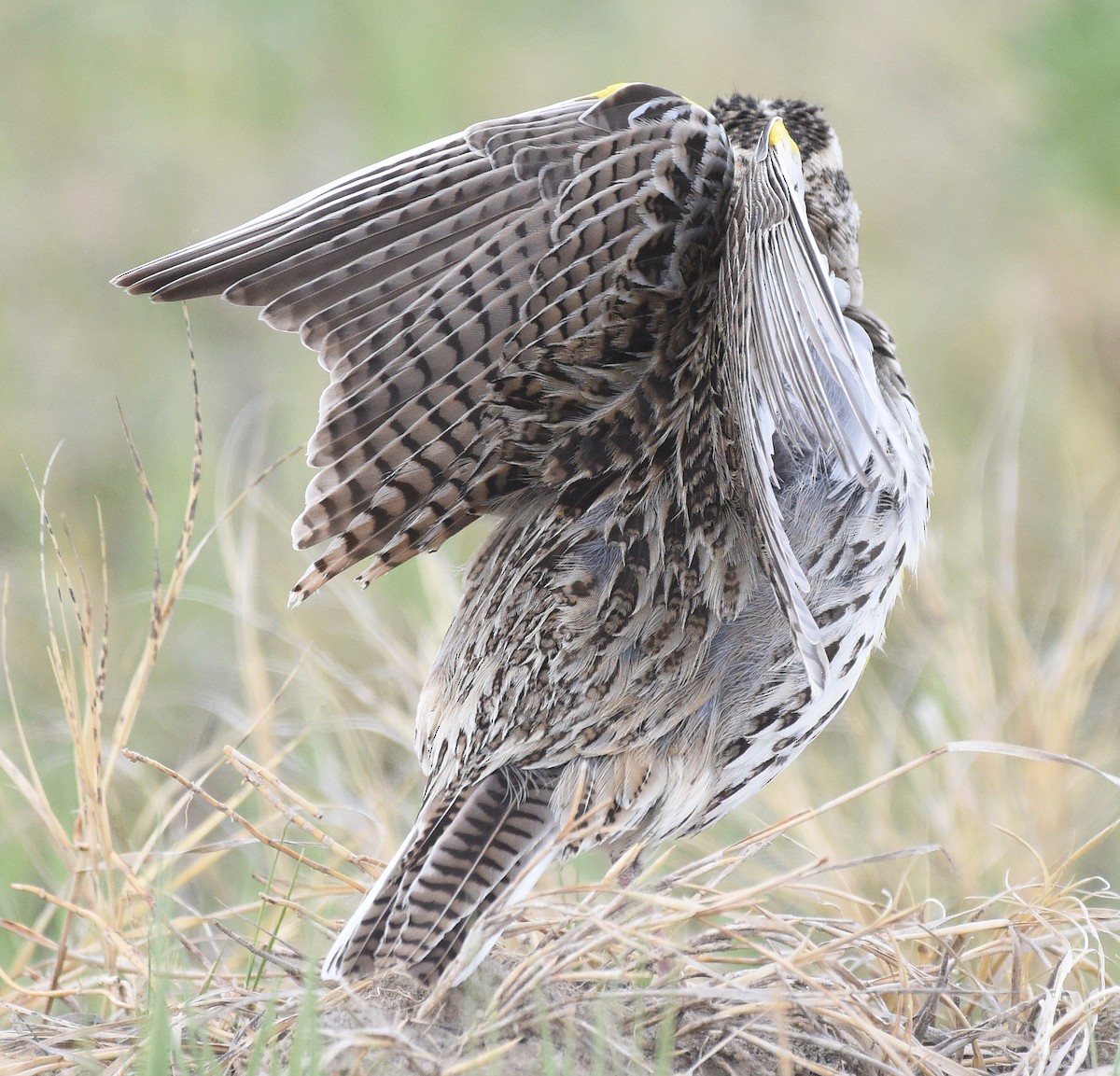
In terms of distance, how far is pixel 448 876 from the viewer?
300cm

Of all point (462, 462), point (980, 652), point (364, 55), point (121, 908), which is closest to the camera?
point (462, 462)

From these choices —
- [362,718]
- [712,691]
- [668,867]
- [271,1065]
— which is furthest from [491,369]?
[668,867]

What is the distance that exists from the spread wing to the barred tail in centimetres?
54

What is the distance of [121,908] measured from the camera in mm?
3344

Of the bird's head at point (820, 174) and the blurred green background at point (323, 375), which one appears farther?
the blurred green background at point (323, 375)

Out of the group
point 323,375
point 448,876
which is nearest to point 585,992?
point 448,876

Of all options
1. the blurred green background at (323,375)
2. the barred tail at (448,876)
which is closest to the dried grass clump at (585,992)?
the barred tail at (448,876)

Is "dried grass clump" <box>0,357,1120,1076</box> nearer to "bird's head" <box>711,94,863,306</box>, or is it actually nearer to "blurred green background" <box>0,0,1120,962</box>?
"blurred green background" <box>0,0,1120,962</box>

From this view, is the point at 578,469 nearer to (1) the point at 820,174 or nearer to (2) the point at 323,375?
(1) the point at 820,174

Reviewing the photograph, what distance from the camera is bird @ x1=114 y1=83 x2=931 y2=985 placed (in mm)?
2865

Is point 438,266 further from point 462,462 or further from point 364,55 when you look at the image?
point 364,55

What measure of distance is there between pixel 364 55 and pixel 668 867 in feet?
18.0

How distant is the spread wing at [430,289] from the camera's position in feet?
9.62

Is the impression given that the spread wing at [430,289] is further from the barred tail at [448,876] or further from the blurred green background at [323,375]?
the blurred green background at [323,375]
